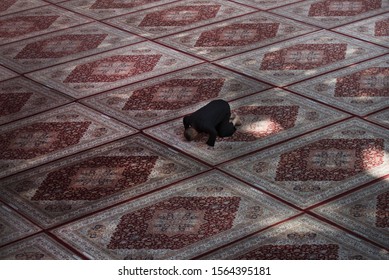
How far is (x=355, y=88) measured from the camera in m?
5.90

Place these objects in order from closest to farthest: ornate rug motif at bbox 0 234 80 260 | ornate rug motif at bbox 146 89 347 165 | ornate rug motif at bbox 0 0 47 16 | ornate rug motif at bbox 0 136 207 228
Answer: ornate rug motif at bbox 0 234 80 260, ornate rug motif at bbox 0 136 207 228, ornate rug motif at bbox 146 89 347 165, ornate rug motif at bbox 0 0 47 16

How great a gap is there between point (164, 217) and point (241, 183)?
46cm

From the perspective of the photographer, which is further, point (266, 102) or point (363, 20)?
point (363, 20)

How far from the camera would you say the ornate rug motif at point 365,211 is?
14.3 ft

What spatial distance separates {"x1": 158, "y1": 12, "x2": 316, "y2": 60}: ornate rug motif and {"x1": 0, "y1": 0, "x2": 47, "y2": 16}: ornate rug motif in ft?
5.07

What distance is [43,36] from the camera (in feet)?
23.8

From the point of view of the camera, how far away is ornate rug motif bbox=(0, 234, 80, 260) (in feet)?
14.2

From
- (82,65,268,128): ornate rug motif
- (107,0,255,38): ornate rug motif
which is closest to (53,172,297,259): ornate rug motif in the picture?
(82,65,268,128): ornate rug motif

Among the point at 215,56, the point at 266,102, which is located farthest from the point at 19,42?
the point at 266,102

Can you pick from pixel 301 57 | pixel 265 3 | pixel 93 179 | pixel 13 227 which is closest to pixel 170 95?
pixel 301 57

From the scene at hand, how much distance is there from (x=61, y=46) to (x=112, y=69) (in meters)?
0.69

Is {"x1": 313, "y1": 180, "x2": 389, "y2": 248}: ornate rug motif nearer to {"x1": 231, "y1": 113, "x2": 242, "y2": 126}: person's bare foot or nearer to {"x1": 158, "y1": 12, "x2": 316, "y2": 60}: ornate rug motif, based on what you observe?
{"x1": 231, "y1": 113, "x2": 242, "y2": 126}: person's bare foot

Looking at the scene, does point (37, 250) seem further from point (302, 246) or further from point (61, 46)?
point (61, 46)
